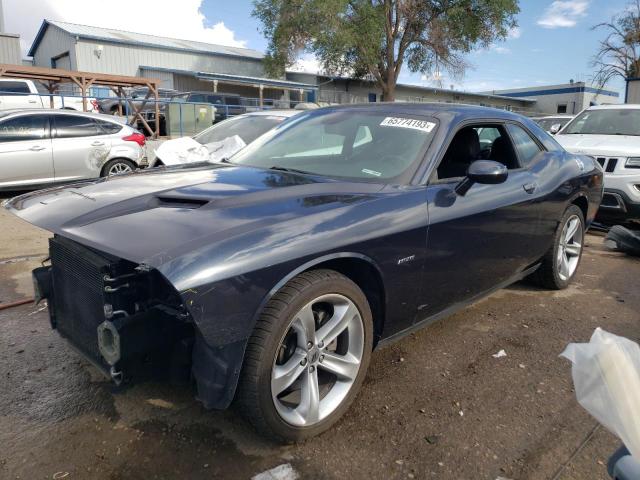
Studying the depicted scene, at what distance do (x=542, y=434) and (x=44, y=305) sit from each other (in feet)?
11.5

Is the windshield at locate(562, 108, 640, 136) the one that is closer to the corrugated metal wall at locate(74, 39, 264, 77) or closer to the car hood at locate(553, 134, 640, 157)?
the car hood at locate(553, 134, 640, 157)

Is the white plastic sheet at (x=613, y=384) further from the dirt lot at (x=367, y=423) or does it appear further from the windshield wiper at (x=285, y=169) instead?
the windshield wiper at (x=285, y=169)

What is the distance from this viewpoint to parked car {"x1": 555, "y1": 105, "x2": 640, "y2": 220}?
21.2 feet

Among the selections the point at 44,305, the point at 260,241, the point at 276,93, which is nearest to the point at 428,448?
the point at 260,241

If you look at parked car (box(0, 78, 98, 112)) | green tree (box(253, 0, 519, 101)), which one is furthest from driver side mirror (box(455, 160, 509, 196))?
green tree (box(253, 0, 519, 101))

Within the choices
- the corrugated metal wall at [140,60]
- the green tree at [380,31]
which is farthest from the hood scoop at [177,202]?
the corrugated metal wall at [140,60]

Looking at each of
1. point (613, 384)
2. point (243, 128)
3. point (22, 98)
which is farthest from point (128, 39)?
point (613, 384)

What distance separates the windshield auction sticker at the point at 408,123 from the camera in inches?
124

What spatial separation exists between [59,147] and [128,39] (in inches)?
1122

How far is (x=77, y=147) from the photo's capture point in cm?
870

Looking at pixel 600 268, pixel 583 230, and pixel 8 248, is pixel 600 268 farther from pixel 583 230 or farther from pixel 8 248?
pixel 8 248

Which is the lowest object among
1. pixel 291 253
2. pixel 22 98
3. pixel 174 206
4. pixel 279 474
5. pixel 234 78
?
pixel 279 474

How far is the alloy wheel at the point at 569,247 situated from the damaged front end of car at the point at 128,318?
11.3ft

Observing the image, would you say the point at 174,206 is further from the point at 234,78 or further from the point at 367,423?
the point at 234,78
